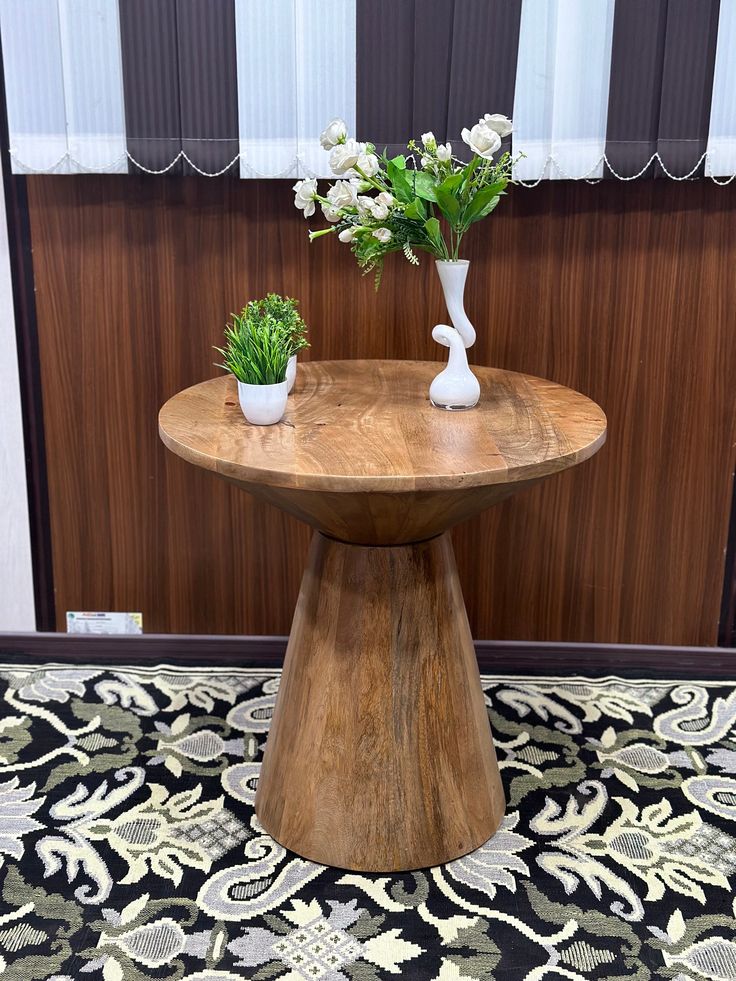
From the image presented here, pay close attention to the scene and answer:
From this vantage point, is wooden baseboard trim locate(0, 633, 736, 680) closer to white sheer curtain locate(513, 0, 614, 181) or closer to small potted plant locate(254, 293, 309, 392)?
small potted plant locate(254, 293, 309, 392)

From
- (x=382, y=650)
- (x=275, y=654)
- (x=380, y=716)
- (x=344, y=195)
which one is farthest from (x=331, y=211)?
(x=275, y=654)

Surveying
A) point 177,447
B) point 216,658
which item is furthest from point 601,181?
point 216,658

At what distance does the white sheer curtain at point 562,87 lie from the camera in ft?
6.43

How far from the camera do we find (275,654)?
2.42m

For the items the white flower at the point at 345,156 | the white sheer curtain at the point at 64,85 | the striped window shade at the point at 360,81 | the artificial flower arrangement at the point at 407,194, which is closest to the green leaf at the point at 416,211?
the artificial flower arrangement at the point at 407,194

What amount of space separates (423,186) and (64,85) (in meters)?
0.82

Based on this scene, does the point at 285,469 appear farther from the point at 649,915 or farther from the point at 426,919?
the point at 649,915

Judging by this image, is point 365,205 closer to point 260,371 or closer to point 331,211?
point 331,211

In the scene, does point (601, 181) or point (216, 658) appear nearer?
point (601, 181)

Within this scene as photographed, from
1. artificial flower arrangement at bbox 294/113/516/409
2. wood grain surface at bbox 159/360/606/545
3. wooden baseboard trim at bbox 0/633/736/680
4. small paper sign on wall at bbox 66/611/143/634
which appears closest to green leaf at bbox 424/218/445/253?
artificial flower arrangement at bbox 294/113/516/409

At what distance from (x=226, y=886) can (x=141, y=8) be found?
168cm

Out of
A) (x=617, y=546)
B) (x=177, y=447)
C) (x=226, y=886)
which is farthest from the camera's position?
(x=617, y=546)

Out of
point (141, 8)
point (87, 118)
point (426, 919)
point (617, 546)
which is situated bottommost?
point (426, 919)

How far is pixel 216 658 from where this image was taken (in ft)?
7.95
